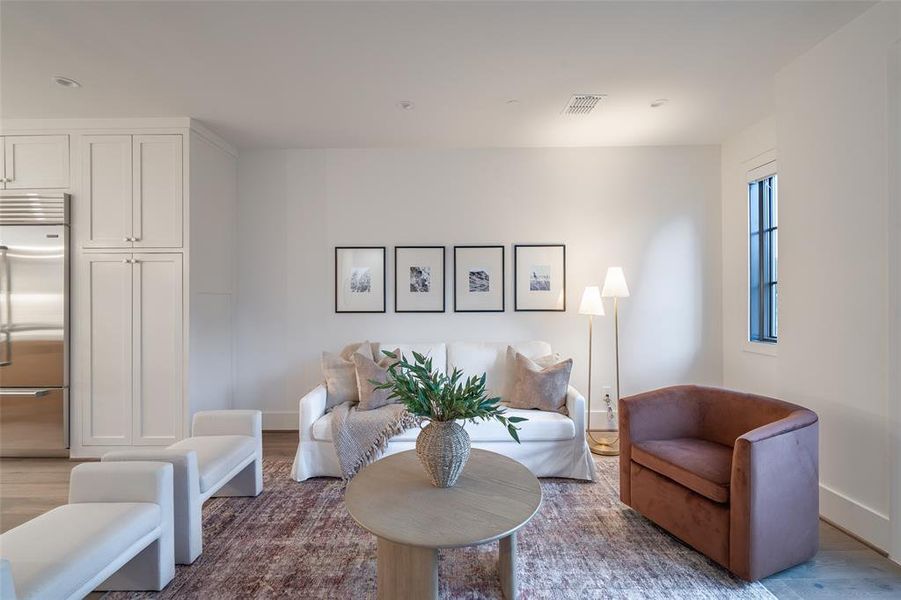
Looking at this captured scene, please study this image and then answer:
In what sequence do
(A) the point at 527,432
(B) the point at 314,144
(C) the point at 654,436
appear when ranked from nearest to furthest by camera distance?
1. (C) the point at 654,436
2. (A) the point at 527,432
3. (B) the point at 314,144

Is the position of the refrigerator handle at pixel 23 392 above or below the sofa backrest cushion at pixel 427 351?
below

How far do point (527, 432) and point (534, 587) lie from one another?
1109mm

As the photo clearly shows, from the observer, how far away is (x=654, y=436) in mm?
2408

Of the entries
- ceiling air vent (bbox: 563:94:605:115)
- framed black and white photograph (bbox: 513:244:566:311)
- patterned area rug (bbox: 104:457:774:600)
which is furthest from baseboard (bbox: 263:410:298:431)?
ceiling air vent (bbox: 563:94:605:115)

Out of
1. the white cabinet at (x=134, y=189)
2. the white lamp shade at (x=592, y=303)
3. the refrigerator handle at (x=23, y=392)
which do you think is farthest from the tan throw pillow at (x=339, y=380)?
the refrigerator handle at (x=23, y=392)

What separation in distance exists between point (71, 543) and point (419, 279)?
2.93m

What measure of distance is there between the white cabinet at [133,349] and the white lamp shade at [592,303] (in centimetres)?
344

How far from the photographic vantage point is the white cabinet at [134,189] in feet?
10.7

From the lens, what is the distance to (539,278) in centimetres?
391

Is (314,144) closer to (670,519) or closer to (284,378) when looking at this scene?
(284,378)

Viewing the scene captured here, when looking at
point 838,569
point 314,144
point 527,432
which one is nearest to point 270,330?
point 314,144

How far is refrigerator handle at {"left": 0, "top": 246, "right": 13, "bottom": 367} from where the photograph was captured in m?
3.17

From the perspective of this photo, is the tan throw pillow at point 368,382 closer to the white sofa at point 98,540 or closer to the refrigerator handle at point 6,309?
the white sofa at point 98,540

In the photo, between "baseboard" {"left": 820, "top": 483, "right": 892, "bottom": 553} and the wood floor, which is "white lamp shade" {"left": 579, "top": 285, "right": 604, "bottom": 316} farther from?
the wood floor
